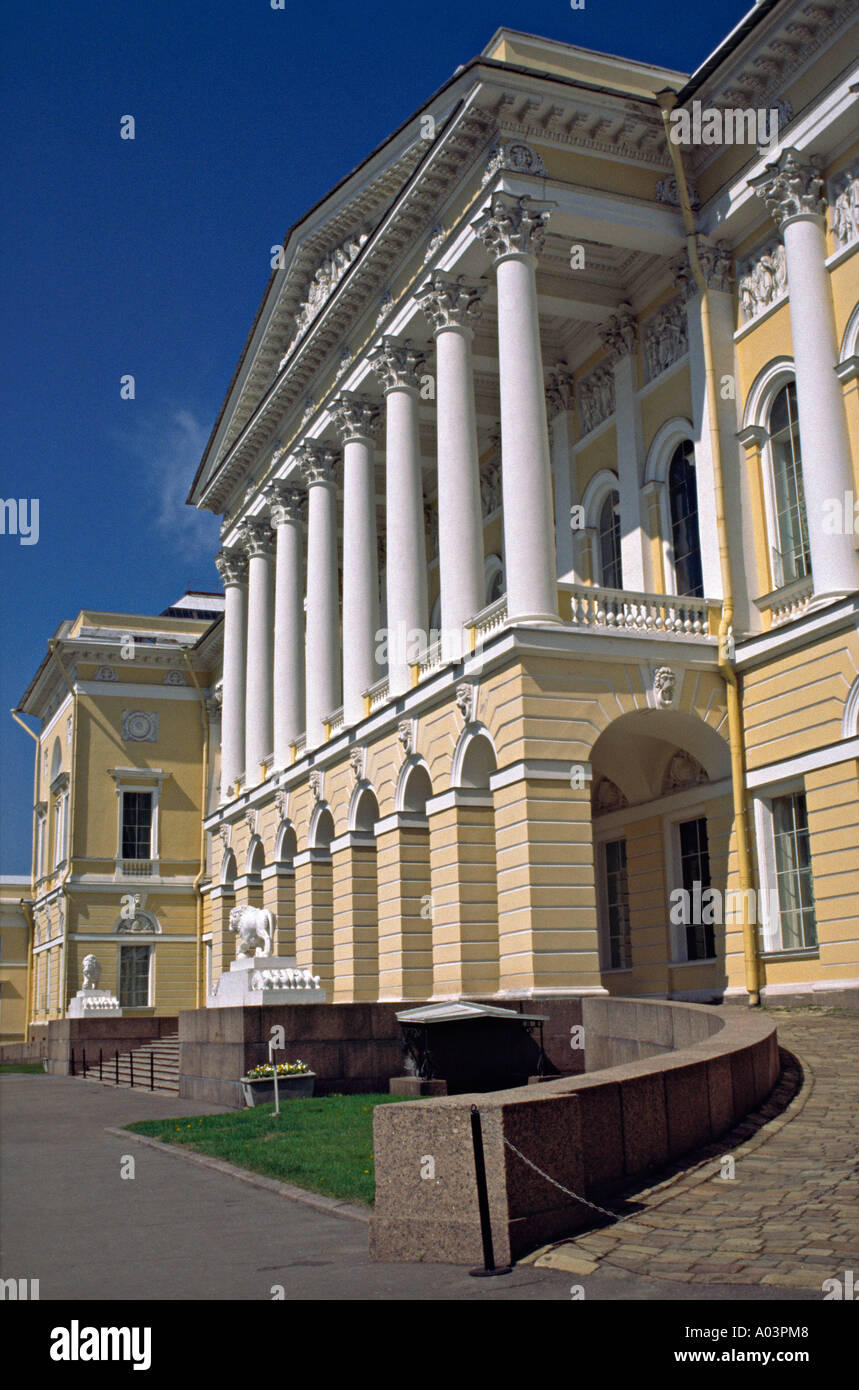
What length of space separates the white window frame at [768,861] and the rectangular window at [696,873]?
2073mm

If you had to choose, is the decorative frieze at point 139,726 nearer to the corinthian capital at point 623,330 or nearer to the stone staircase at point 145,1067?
the stone staircase at point 145,1067

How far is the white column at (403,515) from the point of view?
86.8 ft

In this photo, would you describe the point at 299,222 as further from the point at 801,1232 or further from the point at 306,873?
the point at 801,1232

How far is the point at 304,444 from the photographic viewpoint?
33938 millimetres

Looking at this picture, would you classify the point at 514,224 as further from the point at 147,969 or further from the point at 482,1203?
the point at 147,969

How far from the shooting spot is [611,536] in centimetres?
2723

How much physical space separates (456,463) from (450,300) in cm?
326

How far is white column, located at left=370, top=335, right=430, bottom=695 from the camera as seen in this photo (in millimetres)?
26469

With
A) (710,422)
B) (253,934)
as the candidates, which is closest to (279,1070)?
(253,934)

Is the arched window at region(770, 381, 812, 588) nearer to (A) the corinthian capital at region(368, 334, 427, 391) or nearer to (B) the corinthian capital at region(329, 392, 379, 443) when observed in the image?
(A) the corinthian capital at region(368, 334, 427, 391)

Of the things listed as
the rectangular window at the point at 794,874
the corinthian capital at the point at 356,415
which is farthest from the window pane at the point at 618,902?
the corinthian capital at the point at 356,415

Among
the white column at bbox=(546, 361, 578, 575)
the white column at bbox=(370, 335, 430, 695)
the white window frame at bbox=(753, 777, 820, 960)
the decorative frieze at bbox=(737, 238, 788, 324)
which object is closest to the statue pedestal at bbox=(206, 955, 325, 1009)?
the white column at bbox=(370, 335, 430, 695)

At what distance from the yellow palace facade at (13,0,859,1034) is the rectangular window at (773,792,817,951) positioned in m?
0.07
